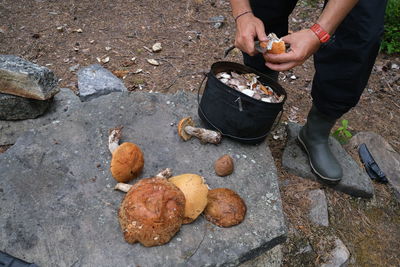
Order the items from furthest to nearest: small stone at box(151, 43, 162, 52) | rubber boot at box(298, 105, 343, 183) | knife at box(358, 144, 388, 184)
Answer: small stone at box(151, 43, 162, 52), knife at box(358, 144, 388, 184), rubber boot at box(298, 105, 343, 183)

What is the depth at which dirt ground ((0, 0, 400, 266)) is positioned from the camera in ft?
9.94

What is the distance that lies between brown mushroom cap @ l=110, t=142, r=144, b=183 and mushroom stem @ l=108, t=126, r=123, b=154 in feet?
0.69

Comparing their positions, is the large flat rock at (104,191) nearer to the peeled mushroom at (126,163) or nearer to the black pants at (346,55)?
the peeled mushroom at (126,163)

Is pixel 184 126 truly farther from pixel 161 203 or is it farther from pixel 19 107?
pixel 19 107

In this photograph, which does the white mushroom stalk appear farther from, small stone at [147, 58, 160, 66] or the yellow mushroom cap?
small stone at [147, 58, 160, 66]

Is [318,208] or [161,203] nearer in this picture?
[161,203]

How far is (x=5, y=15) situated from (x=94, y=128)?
3.67m

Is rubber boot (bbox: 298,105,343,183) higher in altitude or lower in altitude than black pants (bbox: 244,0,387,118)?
lower

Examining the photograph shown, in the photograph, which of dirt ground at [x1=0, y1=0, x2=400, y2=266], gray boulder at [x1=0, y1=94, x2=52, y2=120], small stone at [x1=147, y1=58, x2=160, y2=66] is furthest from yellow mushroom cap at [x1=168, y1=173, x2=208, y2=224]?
small stone at [x1=147, y1=58, x2=160, y2=66]

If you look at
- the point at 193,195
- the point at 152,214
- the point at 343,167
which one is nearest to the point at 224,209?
the point at 193,195

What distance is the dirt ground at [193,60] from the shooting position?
119 inches

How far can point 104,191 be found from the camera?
7.50ft

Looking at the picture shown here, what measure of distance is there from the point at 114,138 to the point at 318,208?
197cm

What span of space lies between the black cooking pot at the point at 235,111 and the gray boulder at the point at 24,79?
61.7 inches
